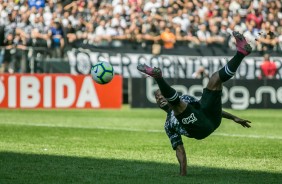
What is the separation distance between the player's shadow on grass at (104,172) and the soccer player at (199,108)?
21.4 inches

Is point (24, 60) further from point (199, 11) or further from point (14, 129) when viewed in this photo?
point (14, 129)

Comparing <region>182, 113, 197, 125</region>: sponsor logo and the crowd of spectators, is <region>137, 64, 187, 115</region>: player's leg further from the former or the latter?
the crowd of spectators

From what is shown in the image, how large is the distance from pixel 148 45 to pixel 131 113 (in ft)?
17.5

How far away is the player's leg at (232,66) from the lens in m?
11.2

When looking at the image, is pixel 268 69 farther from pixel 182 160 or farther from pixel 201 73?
pixel 182 160

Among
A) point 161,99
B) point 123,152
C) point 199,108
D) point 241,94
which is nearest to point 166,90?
point 161,99

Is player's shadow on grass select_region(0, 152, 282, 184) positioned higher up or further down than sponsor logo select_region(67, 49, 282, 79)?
further down

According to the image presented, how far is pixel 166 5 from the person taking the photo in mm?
33688

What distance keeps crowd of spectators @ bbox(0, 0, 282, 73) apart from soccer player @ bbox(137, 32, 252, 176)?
61.2ft

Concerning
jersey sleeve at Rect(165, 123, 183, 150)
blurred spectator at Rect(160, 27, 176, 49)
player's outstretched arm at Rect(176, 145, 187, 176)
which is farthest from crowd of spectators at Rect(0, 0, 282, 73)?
player's outstretched arm at Rect(176, 145, 187, 176)

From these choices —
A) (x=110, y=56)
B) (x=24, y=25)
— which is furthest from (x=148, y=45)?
(x=24, y=25)

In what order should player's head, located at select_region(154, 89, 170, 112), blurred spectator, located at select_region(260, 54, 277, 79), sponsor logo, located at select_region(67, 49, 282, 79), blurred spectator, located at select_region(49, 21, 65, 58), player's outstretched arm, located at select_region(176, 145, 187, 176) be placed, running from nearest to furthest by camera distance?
player's outstretched arm, located at select_region(176, 145, 187, 176) < player's head, located at select_region(154, 89, 170, 112) < blurred spectator, located at select_region(49, 21, 65, 58) < sponsor logo, located at select_region(67, 49, 282, 79) < blurred spectator, located at select_region(260, 54, 277, 79)

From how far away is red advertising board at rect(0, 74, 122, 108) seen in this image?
93.3 feet

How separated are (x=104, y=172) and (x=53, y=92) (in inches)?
692
